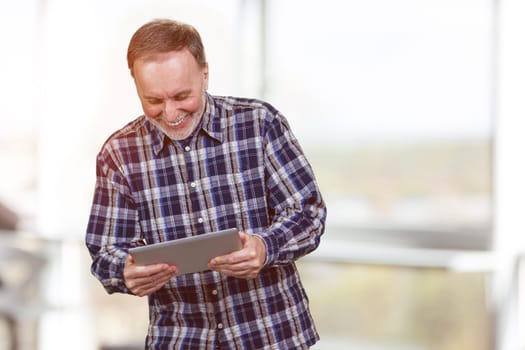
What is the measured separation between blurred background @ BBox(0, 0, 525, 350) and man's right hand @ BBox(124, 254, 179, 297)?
4.72 ft

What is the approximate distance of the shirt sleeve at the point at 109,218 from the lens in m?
1.58

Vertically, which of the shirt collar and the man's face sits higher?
the man's face

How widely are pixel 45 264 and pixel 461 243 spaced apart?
1.90m

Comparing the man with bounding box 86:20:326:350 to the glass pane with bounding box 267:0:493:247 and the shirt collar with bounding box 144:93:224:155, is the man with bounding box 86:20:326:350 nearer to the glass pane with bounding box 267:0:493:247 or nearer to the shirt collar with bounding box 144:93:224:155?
the shirt collar with bounding box 144:93:224:155

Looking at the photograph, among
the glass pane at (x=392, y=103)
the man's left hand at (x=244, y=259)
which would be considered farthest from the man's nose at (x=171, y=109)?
the glass pane at (x=392, y=103)

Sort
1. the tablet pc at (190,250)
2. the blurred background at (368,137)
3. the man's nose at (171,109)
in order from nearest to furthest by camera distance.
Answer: the tablet pc at (190,250) < the man's nose at (171,109) < the blurred background at (368,137)

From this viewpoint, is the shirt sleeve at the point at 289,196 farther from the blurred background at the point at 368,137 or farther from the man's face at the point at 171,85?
the blurred background at the point at 368,137

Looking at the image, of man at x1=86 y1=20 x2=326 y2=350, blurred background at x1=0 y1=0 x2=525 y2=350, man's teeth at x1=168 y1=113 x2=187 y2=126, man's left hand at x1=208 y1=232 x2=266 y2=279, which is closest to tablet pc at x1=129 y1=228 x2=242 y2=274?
man's left hand at x1=208 y1=232 x2=266 y2=279

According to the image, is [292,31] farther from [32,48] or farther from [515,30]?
[32,48]

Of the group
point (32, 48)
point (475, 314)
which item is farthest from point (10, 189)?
point (475, 314)

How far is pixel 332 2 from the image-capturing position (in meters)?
3.27

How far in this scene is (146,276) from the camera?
1.49 meters

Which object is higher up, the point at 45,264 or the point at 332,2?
the point at 332,2

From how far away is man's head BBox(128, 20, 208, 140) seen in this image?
1.51 m
